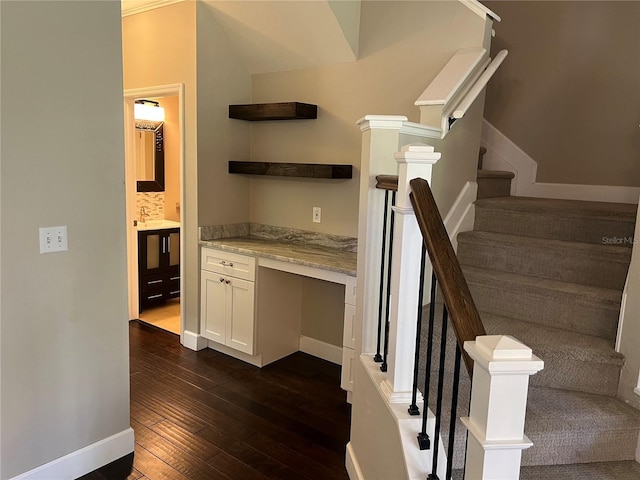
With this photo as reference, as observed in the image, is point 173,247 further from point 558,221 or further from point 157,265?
point 558,221

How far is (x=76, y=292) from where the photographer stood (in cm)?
224

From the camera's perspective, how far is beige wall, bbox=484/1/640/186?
3291mm

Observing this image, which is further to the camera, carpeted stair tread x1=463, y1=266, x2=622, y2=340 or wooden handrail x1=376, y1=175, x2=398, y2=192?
carpeted stair tread x1=463, y1=266, x2=622, y2=340

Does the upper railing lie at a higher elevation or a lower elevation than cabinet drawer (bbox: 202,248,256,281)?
higher

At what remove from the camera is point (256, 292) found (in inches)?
138

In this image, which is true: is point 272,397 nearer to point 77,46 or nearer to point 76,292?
point 76,292

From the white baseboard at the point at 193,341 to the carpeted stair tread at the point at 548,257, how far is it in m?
2.24

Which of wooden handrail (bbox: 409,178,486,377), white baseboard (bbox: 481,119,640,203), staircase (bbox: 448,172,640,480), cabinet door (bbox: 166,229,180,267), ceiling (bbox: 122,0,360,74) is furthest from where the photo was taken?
cabinet door (bbox: 166,229,180,267)

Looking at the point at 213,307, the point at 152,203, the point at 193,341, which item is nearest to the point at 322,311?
the point at 213,307

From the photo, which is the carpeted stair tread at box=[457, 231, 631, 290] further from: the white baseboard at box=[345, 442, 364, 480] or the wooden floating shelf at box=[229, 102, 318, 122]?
the wooden floating shelf at box=[229, 102, 318, 122]

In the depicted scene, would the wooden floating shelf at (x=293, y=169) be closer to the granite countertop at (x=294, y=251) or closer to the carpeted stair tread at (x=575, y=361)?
the granite countertop at (x=294, y=251)

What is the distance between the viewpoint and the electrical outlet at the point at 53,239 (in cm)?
209

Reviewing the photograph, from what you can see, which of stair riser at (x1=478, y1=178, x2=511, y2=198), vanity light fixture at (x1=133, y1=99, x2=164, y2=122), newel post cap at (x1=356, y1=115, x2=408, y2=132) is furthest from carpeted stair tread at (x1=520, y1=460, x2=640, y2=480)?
vanity light fixture at (x1=133, y1=99, x2=164, y2=122)

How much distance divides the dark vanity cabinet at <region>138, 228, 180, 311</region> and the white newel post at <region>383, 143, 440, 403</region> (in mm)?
3511
